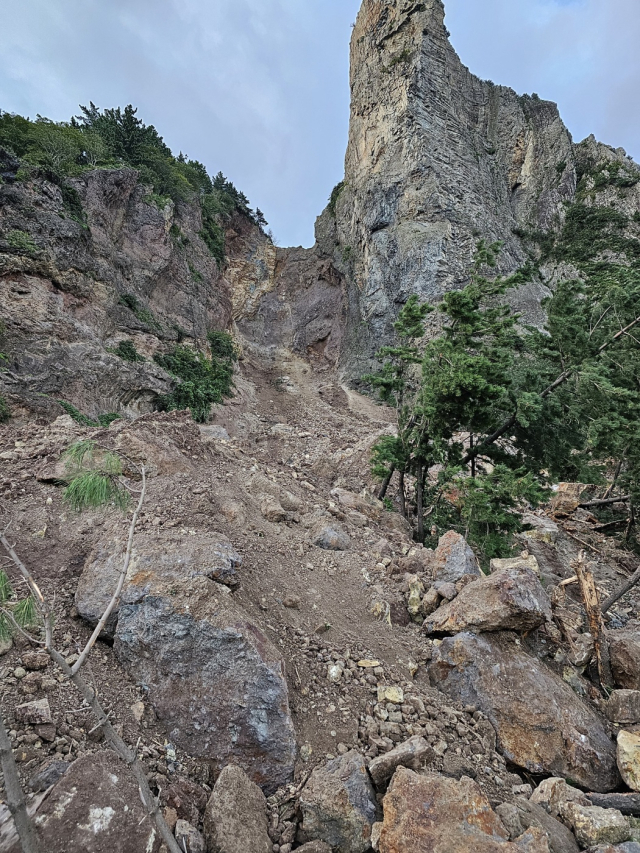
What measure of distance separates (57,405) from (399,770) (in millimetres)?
12627

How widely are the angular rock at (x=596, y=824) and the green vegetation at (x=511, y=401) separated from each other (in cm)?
408

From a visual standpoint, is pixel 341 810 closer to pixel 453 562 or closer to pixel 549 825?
pixel 549 825

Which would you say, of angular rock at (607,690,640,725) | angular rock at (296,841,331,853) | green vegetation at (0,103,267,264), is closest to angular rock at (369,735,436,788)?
angular rock at (296,841,331,853)

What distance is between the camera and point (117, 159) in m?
20.2

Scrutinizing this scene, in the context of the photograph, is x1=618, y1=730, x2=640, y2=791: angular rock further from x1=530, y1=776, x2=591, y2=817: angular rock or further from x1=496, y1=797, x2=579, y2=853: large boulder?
x1=496, y1=797, x2=579, y2=853: large boulder

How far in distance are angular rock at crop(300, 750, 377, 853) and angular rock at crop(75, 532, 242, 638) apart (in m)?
1.88

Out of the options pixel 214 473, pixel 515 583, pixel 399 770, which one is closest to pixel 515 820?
pixel 399 770

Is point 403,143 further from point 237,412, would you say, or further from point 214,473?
point 214,473

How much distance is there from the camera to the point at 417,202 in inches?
942

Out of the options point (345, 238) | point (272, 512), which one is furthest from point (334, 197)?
point (272, 512)

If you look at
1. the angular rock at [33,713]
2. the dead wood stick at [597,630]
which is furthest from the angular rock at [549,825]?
the angular rock at [33,713]

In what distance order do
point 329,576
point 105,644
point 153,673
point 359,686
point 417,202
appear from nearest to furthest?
point 153,673
point 105,644
point 359,686
point 329,576
point 417,202

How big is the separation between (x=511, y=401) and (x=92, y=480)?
7330mm

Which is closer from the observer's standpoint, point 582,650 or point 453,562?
point 582,650
